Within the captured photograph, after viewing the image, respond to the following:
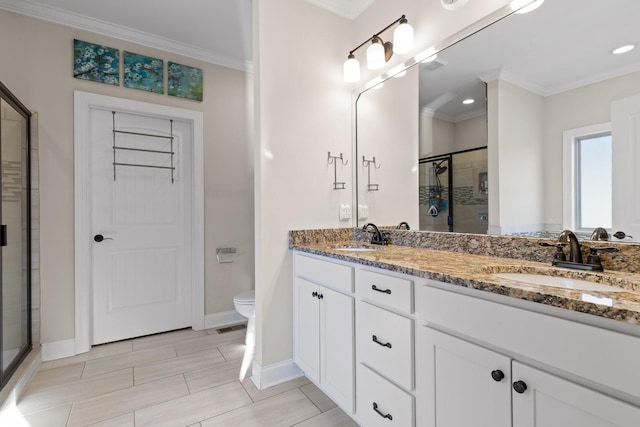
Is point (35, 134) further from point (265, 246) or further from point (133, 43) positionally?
point (265, 246)

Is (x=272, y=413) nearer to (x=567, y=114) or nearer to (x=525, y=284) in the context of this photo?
(x=525, y=284)

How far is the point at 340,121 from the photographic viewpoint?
2.23 metres

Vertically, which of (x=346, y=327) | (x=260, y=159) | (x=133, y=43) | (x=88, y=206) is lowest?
(x=346, y=327)

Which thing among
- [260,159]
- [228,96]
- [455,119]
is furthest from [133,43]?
[455,119]

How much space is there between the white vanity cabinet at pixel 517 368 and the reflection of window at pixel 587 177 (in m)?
0.67

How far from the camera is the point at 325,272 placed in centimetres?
164

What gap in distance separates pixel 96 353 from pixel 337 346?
2102 mm

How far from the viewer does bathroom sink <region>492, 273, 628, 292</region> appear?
0.91m

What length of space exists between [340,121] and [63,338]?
108 inches

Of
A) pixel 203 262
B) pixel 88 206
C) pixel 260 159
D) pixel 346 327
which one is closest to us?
pixel 346 327

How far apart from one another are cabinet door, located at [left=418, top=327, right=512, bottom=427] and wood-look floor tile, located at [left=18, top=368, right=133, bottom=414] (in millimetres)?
1922

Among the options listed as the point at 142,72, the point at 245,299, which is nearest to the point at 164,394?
the point at 245,299

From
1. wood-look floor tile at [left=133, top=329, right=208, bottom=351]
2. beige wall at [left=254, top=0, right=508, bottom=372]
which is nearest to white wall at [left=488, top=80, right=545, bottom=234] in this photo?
beige wall at [left=254, top=0, right=508, bottom=372]

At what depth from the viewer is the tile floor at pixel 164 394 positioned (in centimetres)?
159
